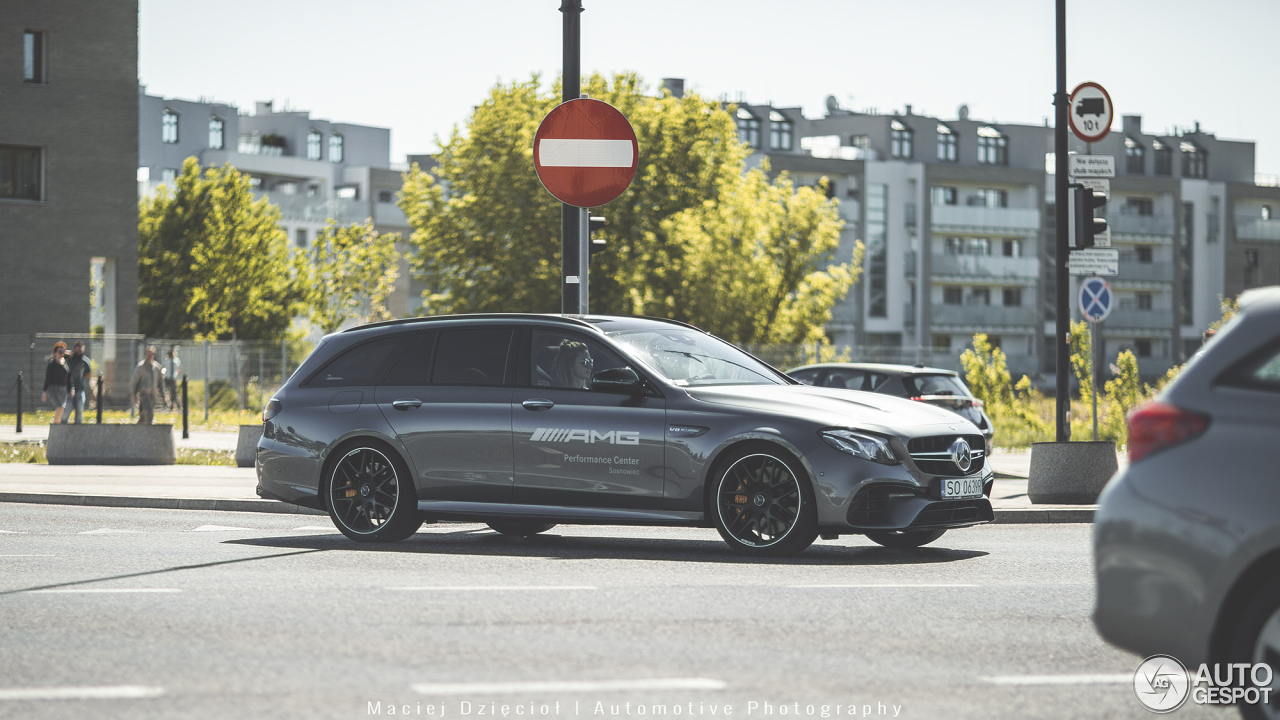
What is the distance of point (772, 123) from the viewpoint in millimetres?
90750

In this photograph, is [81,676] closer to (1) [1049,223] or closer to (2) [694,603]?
(2) [694,603]

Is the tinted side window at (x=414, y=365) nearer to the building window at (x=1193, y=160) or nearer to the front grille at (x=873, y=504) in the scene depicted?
the front grille at (x=873, y=504)

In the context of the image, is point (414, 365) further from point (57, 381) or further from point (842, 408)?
point (57, 381)

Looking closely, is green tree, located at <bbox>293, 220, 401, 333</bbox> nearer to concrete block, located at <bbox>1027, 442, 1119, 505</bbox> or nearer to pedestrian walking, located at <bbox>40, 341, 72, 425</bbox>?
pedestrian walking, located at <bbox>40, 341, 72, 425</bbox>

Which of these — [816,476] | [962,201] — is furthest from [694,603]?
[962,201]


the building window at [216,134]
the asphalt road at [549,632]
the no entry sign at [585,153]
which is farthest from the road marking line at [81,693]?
the building window at [216,134]

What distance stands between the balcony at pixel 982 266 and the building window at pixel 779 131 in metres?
11.9

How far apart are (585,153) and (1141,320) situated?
84.2 metres

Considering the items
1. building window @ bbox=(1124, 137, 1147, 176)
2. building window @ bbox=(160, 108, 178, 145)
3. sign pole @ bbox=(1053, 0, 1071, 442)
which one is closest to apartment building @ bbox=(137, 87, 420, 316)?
building window @ bbox=(160, 108, 178, 145)

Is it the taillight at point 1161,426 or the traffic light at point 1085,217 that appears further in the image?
the traffic light at point 1085,217

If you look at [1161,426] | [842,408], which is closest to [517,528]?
[842,408]

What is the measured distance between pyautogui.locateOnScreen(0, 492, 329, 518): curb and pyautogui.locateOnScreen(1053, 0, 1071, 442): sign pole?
7.96m

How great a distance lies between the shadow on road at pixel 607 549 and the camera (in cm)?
1048

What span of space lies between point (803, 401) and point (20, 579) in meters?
4.98
